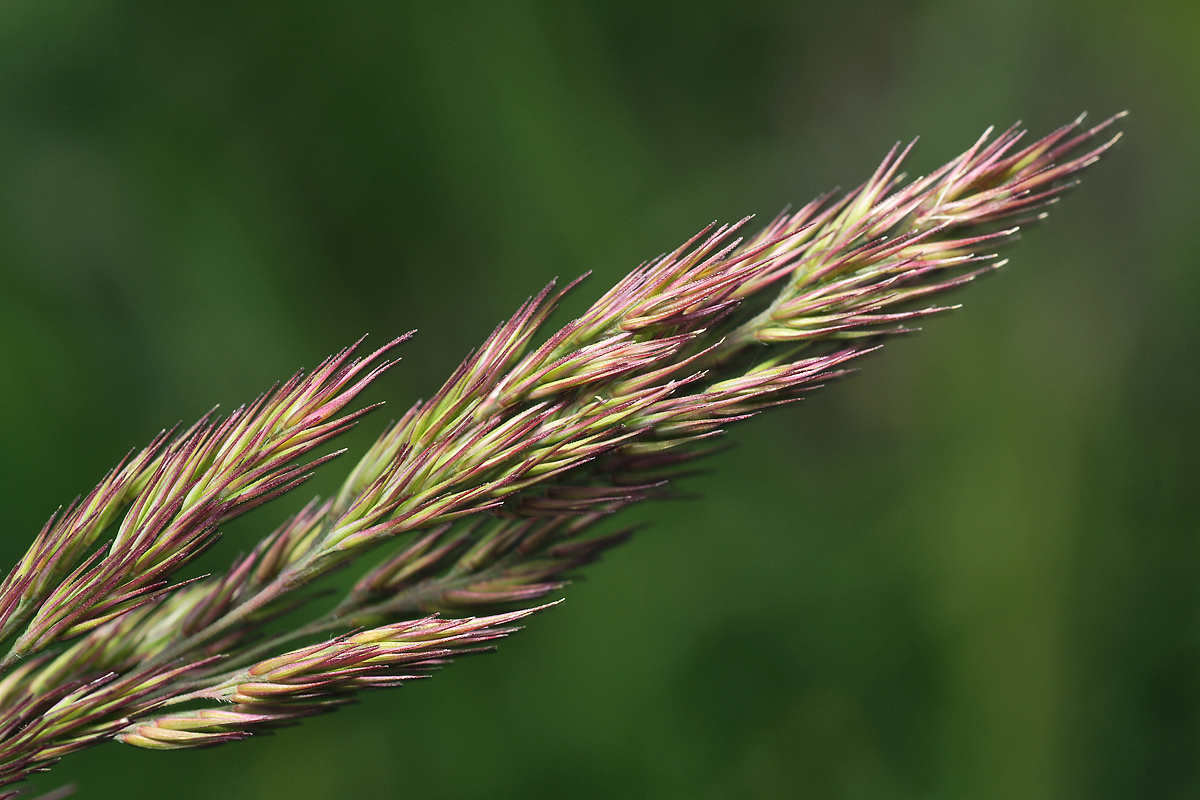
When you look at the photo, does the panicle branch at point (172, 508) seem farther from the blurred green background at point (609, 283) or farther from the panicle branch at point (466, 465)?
the blurred green background at point (609, 283)

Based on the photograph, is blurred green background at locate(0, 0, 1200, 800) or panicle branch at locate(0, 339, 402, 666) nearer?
panicle branch at locate(0, 339, 402, 666)

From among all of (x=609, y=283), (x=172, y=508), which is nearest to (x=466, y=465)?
(x=172, y=508)

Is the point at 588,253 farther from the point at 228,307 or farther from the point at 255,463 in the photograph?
the point at 255,463

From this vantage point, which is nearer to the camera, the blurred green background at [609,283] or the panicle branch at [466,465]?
the panicle branch at [466,465]

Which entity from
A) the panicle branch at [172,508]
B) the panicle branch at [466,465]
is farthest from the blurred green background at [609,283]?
the panicle branch at [172,508]

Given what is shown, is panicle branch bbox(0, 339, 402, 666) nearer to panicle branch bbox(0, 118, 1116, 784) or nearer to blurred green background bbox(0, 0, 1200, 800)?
panicle branch bbox(0, 118, 1116, 784)

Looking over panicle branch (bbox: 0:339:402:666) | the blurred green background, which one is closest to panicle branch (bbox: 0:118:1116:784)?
panicle branch (bbox: 0:339:402:666)

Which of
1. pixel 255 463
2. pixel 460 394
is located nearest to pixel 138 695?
pixel 255 463

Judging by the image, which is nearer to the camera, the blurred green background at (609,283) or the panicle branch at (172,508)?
the panicle branch at (172,508)
